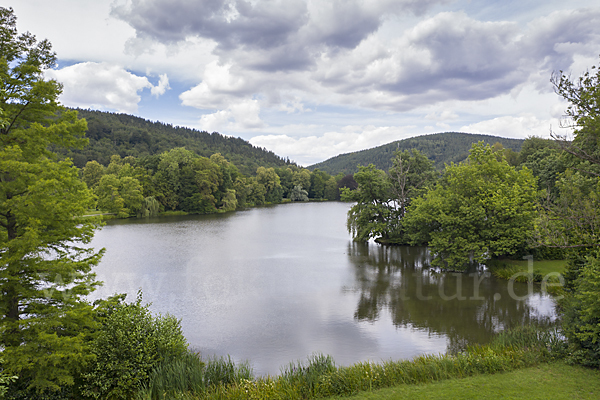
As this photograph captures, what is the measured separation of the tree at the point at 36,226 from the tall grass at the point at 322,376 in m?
2.27

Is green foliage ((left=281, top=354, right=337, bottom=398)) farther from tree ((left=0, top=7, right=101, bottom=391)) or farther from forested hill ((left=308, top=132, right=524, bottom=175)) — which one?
forested hill ((left=308, top=132, right=524, bottom=175))

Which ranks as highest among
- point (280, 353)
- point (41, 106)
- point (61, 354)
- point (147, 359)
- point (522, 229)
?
point (41, 106)

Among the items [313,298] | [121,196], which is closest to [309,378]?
[313,298]

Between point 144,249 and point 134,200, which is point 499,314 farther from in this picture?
point 134,200

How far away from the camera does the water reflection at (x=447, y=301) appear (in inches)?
593

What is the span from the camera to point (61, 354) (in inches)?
310

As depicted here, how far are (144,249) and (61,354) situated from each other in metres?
24.5

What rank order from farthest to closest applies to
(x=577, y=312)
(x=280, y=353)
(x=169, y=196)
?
1. (x=169, y=196)
2. (x=280, y=353)
3. (x=577, y=312)

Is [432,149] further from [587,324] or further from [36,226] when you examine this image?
[36,226]

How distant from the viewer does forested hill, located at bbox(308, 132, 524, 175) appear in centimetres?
12471

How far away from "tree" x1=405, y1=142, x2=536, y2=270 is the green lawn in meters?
12.6

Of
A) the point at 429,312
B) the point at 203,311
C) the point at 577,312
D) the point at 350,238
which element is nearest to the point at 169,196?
the point at 350,238

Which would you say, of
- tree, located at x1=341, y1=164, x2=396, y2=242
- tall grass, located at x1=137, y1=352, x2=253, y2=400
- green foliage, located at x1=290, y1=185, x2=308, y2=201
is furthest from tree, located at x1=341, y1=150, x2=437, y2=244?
green foliage, located at x1=290, y1=185, x2=308, y2=201

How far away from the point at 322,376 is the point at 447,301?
37.0ft
